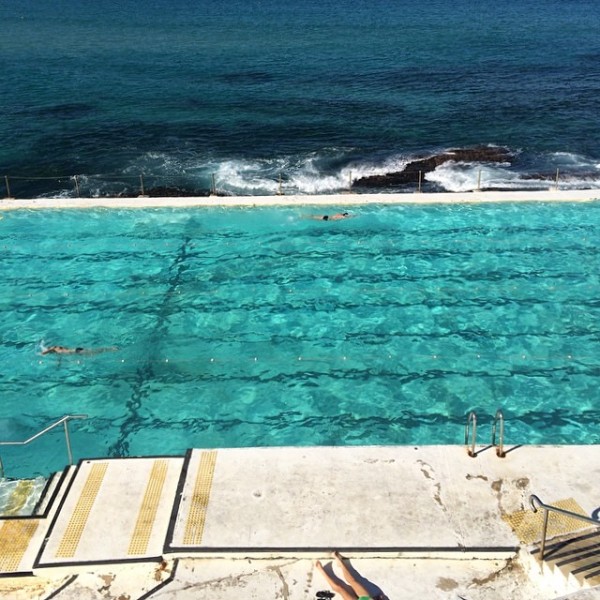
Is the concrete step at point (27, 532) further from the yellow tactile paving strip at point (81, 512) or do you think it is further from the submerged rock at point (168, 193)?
the submerged rock at point (168, 193)

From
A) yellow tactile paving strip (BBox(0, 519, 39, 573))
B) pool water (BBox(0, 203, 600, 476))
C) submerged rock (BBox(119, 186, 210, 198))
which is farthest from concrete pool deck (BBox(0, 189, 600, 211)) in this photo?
yellow tactile paving strip (BBox(0, 519, 39, 573))

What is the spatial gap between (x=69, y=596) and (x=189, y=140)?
25336 millimetres

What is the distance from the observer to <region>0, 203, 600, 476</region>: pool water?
1104cm

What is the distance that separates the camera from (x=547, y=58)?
46125mm

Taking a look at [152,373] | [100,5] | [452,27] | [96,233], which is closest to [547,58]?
[452,27]

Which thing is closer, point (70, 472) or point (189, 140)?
point (70, 472)

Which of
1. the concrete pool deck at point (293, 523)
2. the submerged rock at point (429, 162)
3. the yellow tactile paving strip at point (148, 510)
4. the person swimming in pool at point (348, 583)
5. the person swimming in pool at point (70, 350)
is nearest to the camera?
the person swimming in pool at point (348, 583)

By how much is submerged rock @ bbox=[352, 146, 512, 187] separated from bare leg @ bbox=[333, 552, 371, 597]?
61.3ft

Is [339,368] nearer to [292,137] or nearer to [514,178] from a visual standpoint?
[514,178]

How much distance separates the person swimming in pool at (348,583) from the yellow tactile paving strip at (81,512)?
9.30 feet

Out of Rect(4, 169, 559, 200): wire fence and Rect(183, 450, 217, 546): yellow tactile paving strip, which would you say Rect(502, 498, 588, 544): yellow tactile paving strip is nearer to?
Rect(183, 450, 217, 546): yellow tactile paving strip

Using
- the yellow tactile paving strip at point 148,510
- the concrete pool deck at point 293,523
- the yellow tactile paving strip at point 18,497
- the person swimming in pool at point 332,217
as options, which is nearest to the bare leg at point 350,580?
the concrete pool deck at point 293,523

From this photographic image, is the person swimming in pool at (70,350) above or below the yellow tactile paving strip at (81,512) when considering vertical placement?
below

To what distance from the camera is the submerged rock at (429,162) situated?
2486 cm
